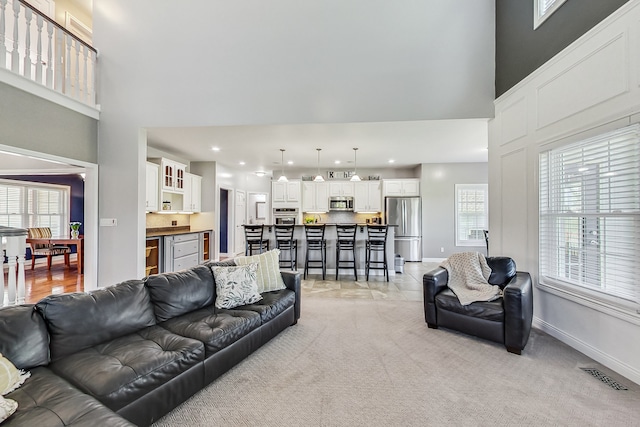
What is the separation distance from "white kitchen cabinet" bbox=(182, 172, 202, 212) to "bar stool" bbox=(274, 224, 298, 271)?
99.7 inches

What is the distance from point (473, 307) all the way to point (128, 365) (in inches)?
112

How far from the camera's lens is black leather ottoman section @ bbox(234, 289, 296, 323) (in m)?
2.62

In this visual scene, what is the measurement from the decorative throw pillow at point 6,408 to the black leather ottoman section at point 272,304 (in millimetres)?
1539

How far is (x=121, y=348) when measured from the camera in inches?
70.7

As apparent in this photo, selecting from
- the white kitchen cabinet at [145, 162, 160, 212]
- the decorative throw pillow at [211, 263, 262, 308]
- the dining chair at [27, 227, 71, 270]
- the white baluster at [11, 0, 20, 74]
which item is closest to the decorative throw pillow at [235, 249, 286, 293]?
the decorative throw pillow at [211, 263, 262, 308]

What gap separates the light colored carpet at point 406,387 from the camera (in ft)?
5.73

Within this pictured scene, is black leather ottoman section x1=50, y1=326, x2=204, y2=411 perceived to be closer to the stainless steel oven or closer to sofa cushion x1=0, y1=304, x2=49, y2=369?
sofa cushion x1=0, y1=304, x2=49, y2=369

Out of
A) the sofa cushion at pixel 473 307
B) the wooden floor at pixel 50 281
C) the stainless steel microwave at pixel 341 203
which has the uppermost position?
the stainless steel microwave at pixel 341 203

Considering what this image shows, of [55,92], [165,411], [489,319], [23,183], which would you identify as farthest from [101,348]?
[23,183]

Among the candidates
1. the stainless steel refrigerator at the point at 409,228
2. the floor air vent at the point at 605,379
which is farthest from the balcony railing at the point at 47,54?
the stainless steel refrigerator at the point at 409,228

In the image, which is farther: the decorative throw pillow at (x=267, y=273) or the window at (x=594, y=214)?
the decorative throw pillow at (x=267, y=273)

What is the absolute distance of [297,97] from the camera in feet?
13.9

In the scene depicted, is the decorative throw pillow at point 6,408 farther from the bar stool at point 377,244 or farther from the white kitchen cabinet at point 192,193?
the white kitchen cabinet at point 192,193

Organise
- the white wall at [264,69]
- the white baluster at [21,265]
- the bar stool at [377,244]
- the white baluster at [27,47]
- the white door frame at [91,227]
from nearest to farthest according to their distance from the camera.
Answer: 1. the white baluster at [21,265]
2. the white baluster at [27,47]
3. the white wall at [264,69]
4. the white door frame at [91,227]
5. the bar stool at [377,244]
